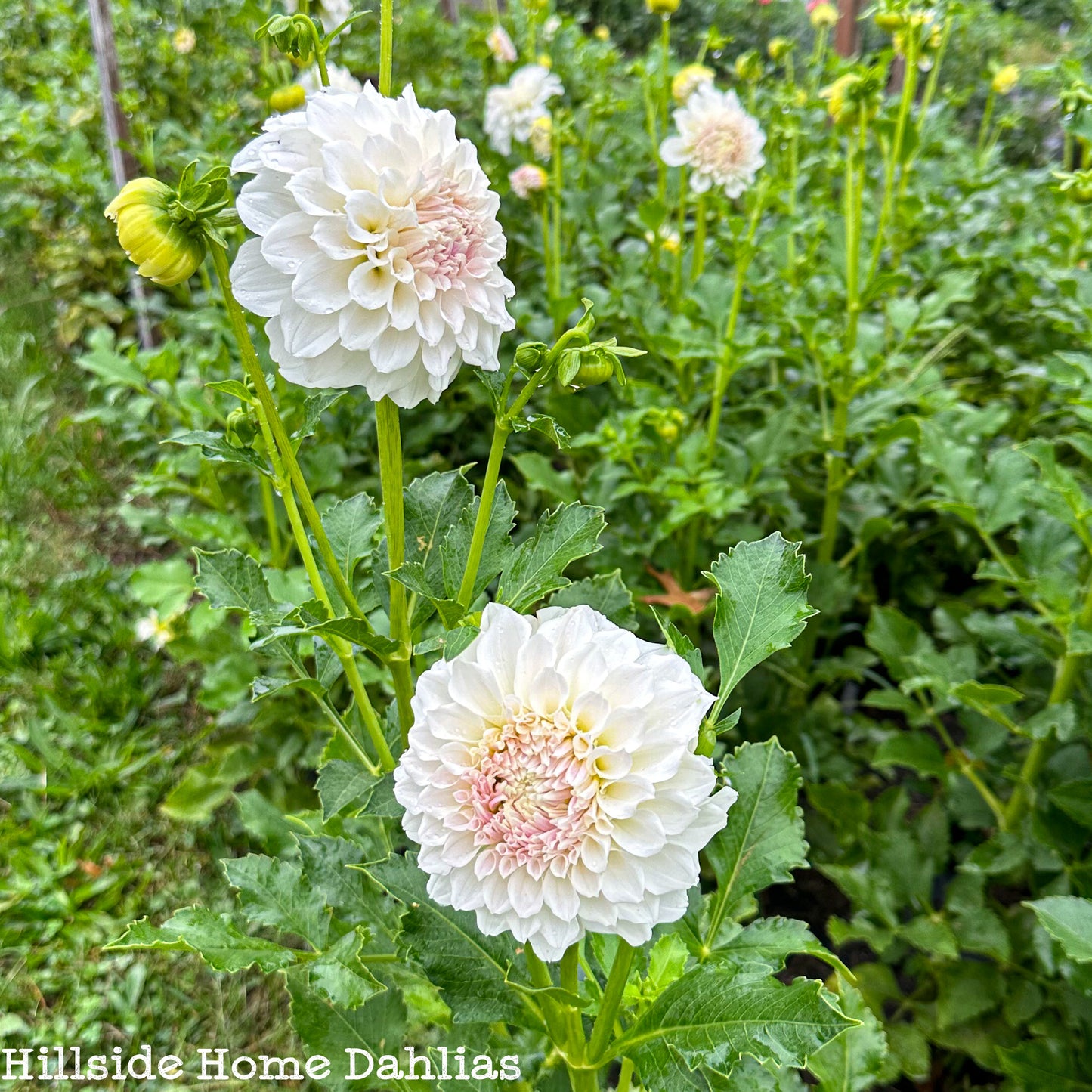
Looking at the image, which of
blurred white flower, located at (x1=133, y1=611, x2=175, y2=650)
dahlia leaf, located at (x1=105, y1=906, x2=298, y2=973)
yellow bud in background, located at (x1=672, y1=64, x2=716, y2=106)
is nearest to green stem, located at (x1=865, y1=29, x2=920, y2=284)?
yellow bud in background, located at (x1=672, y1=64, x2=716, y2=106)

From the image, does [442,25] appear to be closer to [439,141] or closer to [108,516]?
[108,516]

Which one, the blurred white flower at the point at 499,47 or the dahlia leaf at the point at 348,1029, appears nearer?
the dahlia leaf at the point at 348,1029

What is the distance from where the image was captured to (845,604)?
161 cm

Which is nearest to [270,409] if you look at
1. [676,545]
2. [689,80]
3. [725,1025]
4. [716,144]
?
[725,1025]

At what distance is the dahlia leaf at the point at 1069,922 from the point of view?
81cm

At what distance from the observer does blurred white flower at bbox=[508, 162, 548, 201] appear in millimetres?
1786

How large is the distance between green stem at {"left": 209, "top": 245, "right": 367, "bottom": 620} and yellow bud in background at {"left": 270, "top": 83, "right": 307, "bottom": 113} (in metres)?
0.82

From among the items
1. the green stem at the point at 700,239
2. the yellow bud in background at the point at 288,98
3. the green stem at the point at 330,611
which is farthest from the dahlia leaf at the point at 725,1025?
the green stem at the point at 700,239

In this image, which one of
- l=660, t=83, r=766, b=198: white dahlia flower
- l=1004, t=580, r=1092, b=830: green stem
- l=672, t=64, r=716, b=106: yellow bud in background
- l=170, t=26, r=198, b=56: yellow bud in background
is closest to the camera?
l=1004, t=580, r=1092, b=830: green stem

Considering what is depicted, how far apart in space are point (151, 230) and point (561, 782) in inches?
17.9

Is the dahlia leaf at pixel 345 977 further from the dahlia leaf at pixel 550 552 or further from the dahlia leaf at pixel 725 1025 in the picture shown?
the dahlia leaf at pixel 550 552

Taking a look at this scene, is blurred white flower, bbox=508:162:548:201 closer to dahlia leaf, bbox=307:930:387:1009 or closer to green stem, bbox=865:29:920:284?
green stem, bbox=865:29:920:284

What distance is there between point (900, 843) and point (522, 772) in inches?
39.0

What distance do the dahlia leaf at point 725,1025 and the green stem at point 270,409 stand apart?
1.20 ft
